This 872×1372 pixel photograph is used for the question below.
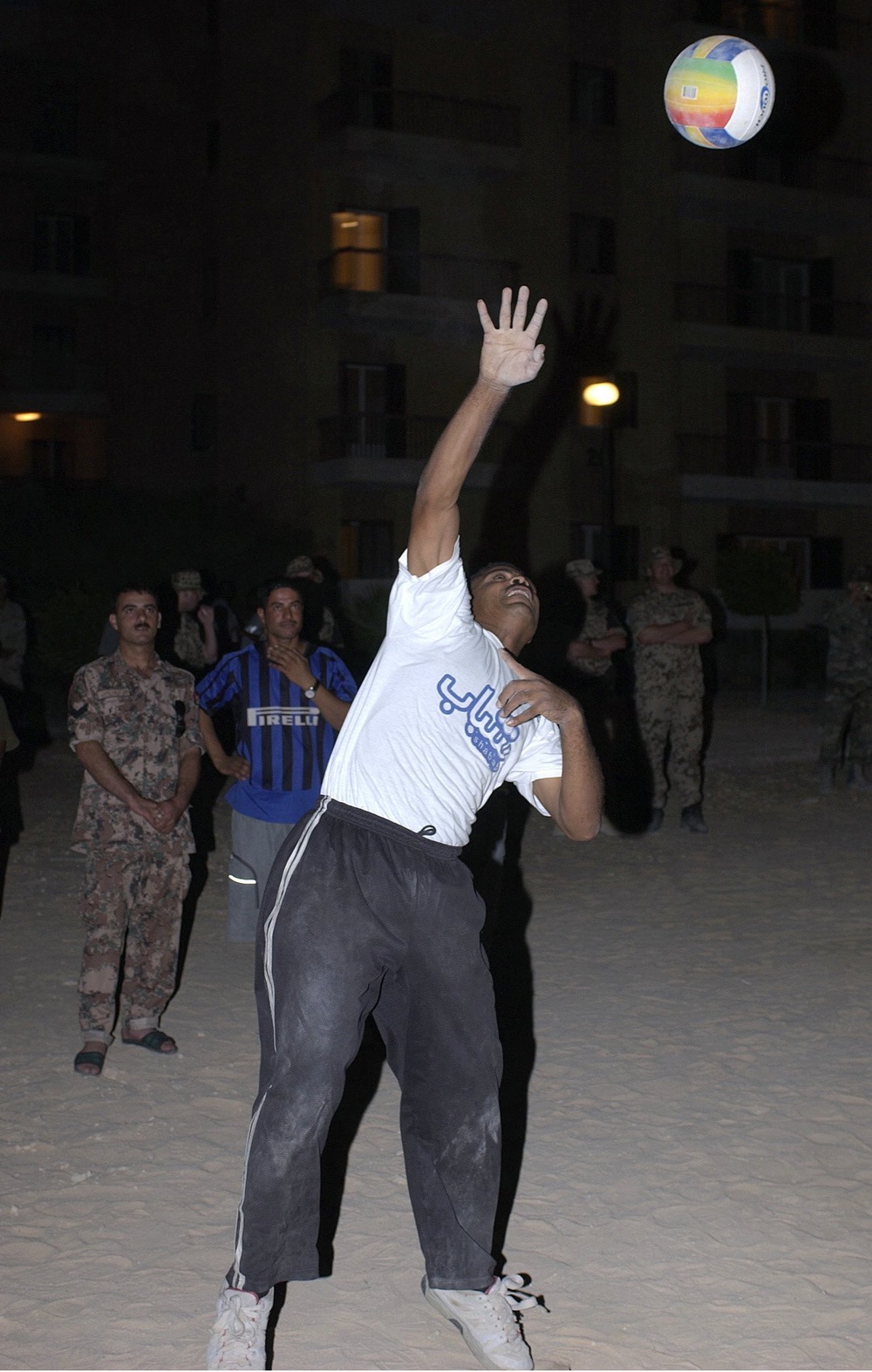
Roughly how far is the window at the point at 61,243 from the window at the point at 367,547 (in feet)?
40.5

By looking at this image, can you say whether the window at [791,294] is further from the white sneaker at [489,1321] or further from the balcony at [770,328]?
the white sneaker at [489,1321]

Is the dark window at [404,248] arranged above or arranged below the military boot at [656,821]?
above

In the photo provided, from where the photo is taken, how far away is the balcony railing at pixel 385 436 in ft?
92.8

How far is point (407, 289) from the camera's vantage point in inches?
1122

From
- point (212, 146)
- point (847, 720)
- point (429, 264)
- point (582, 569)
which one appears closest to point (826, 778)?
point (847, 720)

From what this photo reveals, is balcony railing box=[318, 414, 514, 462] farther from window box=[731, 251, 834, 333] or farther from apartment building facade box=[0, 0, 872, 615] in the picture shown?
window box=[731, 251, 834, 333]

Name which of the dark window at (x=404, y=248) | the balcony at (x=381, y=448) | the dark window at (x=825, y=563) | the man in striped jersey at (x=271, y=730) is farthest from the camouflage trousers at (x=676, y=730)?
the dark window at (x=825, y=563)

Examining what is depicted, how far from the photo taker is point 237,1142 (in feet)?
16.0

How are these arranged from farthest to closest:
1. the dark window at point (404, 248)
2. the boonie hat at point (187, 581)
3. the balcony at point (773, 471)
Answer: the balcony at point (773, 471)
the dark window at point (404, 248)
the boonie hat at point (187, 581)

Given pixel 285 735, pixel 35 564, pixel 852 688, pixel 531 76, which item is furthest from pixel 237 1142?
pixel 531 76

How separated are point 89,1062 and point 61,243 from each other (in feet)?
110

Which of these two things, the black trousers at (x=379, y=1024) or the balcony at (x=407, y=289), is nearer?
the black trousers at (x=379, y=1024)

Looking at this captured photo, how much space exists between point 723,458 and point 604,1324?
29741 millimetres

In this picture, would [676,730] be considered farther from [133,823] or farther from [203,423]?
[203,423]
